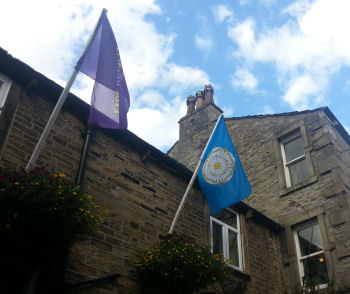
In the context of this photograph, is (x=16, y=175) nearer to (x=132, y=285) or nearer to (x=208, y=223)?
(x=132, y=285)

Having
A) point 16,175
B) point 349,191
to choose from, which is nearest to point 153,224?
point 16,175

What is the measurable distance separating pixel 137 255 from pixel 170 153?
8970 mm

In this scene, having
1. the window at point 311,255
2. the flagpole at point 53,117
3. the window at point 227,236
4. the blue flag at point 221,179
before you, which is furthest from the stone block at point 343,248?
the flagpole at point 53,117

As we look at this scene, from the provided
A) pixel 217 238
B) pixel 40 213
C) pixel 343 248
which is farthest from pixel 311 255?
pixel 40 213

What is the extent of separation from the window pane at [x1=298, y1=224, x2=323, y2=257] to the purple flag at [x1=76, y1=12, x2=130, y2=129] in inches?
237

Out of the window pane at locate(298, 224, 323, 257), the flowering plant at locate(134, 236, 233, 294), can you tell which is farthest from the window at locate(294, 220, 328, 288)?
the flowering plant at locate(134, 236, 233, 294)

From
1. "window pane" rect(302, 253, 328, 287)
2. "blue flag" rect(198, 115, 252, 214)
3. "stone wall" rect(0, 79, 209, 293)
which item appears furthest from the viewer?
"window pane" rect(302, 253, 328, 287)

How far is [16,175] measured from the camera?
14.6 feet

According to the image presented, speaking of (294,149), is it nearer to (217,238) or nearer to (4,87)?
(217,238)

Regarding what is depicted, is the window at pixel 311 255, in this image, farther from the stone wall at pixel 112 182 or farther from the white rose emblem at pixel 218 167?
the white rose emblem at pixel 218 167

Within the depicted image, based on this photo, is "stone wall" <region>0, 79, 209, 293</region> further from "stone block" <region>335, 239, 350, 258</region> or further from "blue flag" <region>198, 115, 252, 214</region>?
"stone block" <region>335, 239, 350, 258</region>

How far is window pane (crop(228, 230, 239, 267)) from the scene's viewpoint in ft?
29.1

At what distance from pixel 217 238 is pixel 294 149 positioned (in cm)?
431

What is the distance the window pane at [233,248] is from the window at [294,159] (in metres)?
2.84
